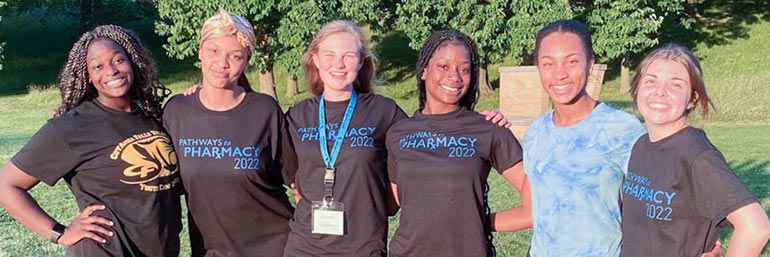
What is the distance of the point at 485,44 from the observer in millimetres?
21609

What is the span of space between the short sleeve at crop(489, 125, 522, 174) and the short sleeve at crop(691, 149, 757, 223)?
84 cm

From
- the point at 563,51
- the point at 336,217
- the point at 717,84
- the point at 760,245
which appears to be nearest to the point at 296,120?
the point at 336,217

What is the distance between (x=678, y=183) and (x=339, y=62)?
1.60 m

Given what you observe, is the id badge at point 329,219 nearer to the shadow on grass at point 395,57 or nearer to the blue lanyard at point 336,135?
the blue lanyard at point 336,135

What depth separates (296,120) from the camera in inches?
134

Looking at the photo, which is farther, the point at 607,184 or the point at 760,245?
the point at 607,184

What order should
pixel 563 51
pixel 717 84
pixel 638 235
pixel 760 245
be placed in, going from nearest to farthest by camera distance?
pixel 760 245, pixel 638 235, pixel 563 51, pixel 717 84

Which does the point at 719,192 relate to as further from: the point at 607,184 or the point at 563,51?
the point at 563,51

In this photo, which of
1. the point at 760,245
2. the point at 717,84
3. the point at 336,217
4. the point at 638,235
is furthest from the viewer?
the point at 717,84

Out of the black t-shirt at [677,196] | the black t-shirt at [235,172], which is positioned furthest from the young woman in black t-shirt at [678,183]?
the black t-shirt at [235,172]

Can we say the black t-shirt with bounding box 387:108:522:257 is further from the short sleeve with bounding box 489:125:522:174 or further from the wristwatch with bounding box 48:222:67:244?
the wristwatch with bounding box 48:222:67:244

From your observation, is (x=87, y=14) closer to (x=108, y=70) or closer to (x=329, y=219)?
(x=108, y=70)

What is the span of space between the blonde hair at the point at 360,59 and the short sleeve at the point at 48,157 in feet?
3.99

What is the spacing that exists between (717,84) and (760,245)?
23.1m
